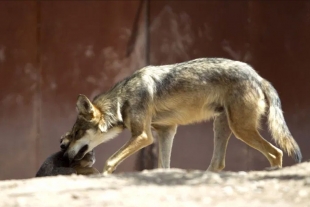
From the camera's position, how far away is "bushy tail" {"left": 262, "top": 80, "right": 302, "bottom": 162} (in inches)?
289

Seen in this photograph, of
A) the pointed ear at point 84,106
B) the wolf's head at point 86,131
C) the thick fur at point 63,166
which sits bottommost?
the thick fur at point 63,166

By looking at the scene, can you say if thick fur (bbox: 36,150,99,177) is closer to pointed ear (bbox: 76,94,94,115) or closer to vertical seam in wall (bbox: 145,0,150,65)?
pointed ear (bbox: 76,94,94,115)

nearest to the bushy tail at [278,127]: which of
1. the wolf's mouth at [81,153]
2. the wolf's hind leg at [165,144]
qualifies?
the wolf's hind leg at [165,144]

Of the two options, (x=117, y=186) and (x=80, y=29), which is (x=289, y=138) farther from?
(x=80, y=29)

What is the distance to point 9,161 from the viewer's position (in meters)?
9.55

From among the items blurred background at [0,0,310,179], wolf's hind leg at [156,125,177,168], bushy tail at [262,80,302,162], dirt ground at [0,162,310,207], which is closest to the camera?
dirt ground at [0,162,310,207]

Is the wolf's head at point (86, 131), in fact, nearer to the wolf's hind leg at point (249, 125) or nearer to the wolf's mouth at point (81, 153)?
the wolf's mouth at point (81, 153)

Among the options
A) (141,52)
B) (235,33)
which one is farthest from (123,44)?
(235,33)

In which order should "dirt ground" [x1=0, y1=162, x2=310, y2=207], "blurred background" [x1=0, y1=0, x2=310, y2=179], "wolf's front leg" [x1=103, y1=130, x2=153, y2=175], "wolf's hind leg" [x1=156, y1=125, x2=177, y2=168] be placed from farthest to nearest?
1. "blurred background" [x1=0, y1=0, x2=310, y2=179]
2. "wolf's hind leg" [x1=156, y1=125, x2=177, y2=168]
3. "wolf's front leg" [x1=103, y1=130, x2=153, y2=175]
4. "dirt ground" [x1=0, y1=162, x2=310, y2=207]

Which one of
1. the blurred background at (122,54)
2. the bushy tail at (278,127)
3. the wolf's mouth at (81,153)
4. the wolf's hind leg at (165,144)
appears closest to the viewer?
the bushy tail at (278,127)

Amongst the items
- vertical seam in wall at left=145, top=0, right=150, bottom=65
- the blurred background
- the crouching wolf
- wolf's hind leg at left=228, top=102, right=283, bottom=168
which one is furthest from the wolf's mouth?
vertical seam in wall at left=145, top=0, right=150, bottom=65

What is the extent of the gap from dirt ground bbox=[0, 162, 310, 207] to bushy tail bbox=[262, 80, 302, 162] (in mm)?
1754

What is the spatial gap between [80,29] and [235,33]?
91.9 inches

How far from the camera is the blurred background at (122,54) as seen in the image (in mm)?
9547
